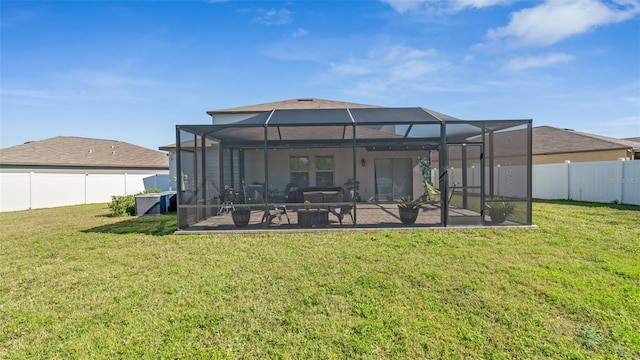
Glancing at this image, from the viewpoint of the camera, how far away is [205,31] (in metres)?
10.7

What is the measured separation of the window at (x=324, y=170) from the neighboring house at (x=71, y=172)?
435 inches

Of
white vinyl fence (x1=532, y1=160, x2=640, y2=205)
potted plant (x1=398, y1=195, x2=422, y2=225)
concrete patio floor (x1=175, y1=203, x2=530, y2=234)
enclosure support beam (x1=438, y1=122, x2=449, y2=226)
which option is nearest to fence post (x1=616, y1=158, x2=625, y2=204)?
white vinyl fence (x1=532, y1=160, x2=640, y2=205)

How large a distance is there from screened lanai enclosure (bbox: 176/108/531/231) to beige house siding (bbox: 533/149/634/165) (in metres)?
8.22

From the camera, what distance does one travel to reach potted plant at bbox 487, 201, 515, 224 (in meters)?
7.61

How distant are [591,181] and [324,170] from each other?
10.7 meters

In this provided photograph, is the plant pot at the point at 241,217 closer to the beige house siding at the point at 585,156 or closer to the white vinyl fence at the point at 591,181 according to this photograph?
the white vinyl fence at the point at 591,181

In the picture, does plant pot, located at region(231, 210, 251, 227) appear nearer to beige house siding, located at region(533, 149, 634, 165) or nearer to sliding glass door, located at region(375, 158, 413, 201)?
sliding glass door, located at region(375, 158, 413, 201)

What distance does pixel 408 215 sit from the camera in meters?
7.65

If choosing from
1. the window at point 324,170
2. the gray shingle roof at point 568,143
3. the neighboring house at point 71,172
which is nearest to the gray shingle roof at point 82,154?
the neighboring house at point 71,172

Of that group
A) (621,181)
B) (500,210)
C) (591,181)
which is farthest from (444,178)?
(591,181)

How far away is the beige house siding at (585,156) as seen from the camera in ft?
47.8

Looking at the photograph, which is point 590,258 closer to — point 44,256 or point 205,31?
point 44,256

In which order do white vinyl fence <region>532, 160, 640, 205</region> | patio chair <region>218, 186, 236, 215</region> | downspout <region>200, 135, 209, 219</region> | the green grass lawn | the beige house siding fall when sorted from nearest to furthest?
the green grass lawn → downspout <region>200, 135, 209, 219</region> → patio chair <region>218, 186, 236, 215</region> → white vinyl fence <region>532, 160, 640, 205</region> → the beige house siding

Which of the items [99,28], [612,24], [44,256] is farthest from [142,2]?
[612,24]
